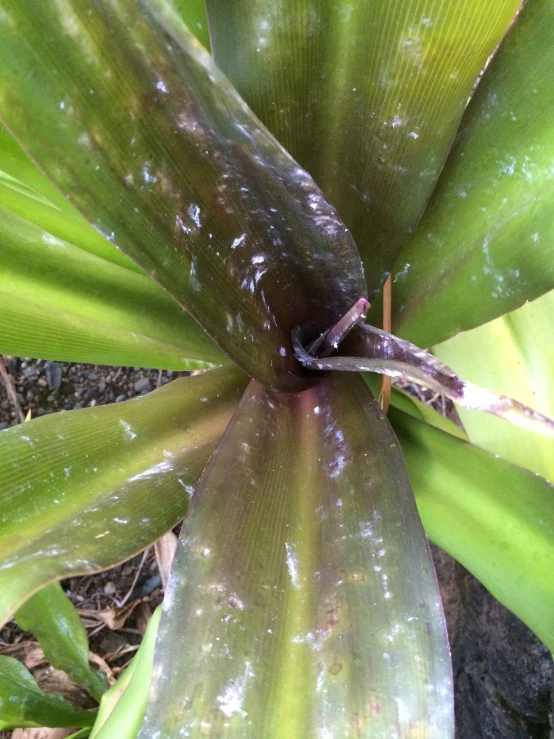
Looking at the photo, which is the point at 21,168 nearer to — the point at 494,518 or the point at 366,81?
the point at 366,81

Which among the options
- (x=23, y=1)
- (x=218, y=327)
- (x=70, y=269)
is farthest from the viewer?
(x=70, y=269)

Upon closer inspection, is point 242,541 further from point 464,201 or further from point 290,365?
point 464,201

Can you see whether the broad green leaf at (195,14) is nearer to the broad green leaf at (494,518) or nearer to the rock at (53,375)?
the broad green leaf at (494,518)

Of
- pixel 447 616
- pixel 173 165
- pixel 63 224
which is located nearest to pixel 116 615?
pixel 447 616

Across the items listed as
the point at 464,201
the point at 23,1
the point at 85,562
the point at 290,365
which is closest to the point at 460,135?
the point at 464,201

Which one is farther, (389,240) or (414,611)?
(389,240)

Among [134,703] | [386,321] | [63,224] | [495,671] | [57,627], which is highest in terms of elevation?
[63,224]
